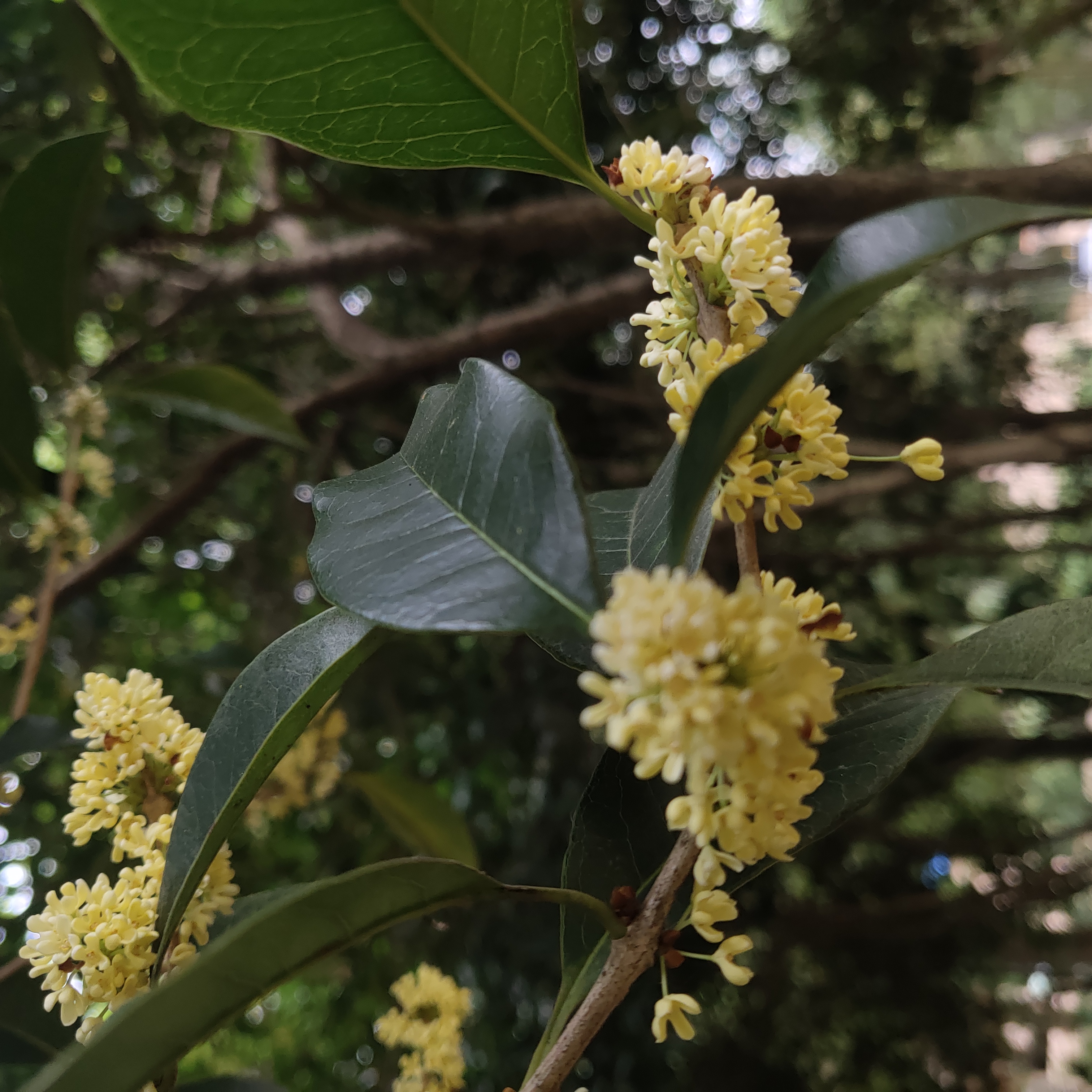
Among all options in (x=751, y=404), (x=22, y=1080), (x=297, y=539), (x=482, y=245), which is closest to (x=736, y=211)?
(x=751, y=404)

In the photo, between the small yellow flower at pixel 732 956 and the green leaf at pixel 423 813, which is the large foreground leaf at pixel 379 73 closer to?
the small yellow flower at pixel 732 956

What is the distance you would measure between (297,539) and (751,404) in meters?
1.22

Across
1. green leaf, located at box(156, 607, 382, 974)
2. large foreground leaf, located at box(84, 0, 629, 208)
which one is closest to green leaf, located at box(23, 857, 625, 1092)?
green leaf, located at box(156, 607, 382, 974)

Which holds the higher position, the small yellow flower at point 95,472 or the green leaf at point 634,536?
the green leaf at point 634,536

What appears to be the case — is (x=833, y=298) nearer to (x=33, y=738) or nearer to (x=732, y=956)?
(x=732, y=956)

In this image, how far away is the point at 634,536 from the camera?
32 cm

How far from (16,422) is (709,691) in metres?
0.73

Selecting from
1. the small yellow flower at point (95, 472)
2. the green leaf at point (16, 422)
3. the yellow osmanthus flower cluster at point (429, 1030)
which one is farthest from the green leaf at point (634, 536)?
the small yellow flower at point (95, 472)

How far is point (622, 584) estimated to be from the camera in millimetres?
198

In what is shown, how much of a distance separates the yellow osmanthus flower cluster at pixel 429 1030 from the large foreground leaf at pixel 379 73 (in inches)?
22.2

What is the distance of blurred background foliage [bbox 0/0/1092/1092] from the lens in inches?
41.3

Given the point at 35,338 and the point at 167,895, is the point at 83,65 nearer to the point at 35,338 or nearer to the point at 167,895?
the point at 35,338

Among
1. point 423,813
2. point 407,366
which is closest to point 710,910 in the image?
point 423,813

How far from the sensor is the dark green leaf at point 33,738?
1.73 ft
